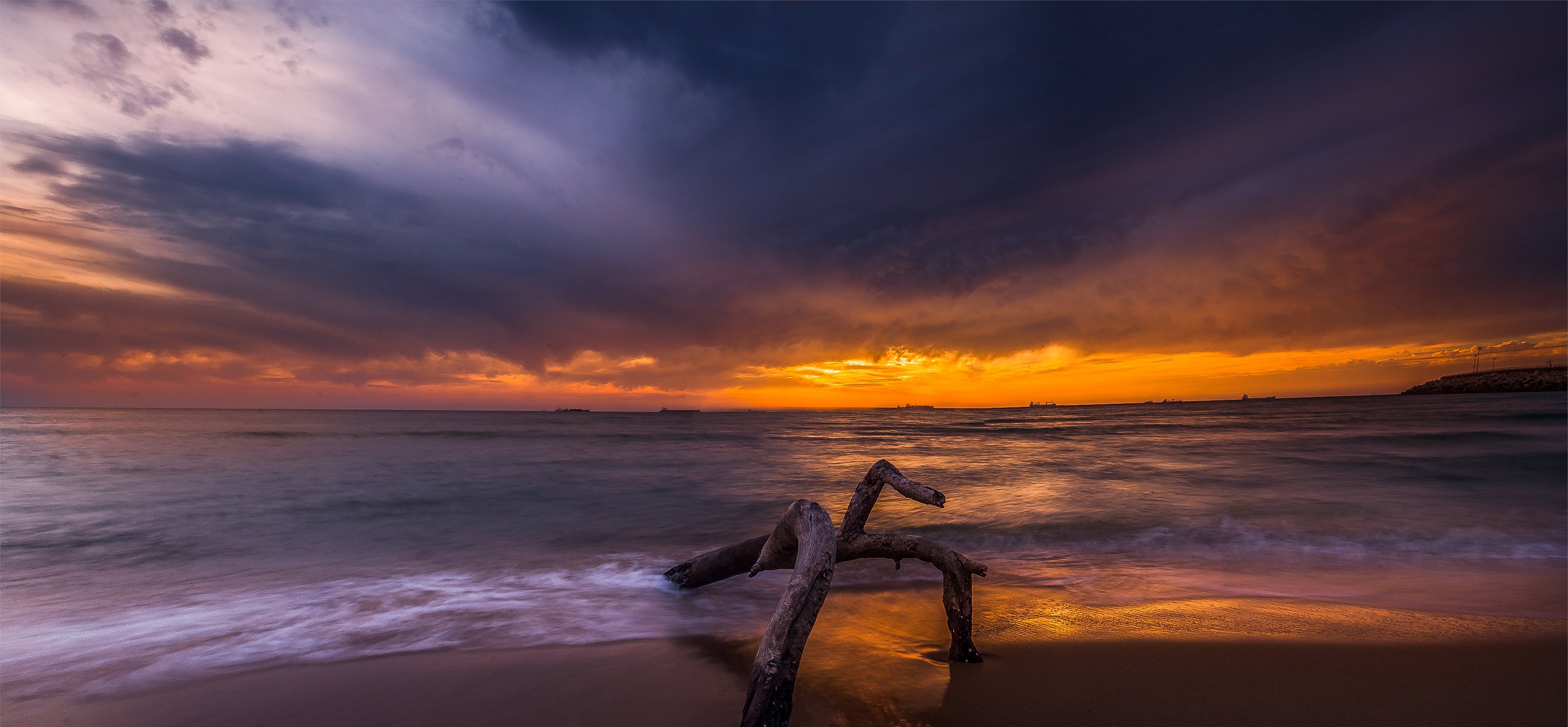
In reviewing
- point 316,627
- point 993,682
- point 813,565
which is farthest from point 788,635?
point 316,627

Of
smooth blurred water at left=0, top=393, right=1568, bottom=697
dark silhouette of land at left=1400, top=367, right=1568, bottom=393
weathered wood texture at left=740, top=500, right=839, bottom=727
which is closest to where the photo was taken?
weathered wood texture at left=740, top=500, right=839, bottom=727

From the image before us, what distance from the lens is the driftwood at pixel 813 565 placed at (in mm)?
2838

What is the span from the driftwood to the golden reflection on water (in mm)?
347

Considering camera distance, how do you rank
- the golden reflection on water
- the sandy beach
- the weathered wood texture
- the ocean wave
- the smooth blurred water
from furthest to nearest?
the smooth blurred water → the ocean wave → the golden reflection on water → the sandy beach → the weathered wood texture

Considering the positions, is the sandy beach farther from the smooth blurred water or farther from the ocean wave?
the smooth blurred water

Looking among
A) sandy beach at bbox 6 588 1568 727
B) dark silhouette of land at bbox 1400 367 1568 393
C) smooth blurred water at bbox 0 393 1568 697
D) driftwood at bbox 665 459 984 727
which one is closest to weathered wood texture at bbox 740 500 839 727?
driftwood at bbox 665 459 984 727

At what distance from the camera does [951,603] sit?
13.0 feet

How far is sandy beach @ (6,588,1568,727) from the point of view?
3354 mm

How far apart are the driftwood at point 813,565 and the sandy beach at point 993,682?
1.42 ft

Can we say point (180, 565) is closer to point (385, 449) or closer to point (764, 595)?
point (764, 595)

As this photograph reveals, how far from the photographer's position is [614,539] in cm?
998

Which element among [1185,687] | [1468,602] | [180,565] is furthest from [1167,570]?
[180,565]

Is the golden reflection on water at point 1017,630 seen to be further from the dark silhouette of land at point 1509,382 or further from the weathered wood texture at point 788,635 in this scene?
the dark silhouette of land at point 1509,382

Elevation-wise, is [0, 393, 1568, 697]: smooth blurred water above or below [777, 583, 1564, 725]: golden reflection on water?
below
